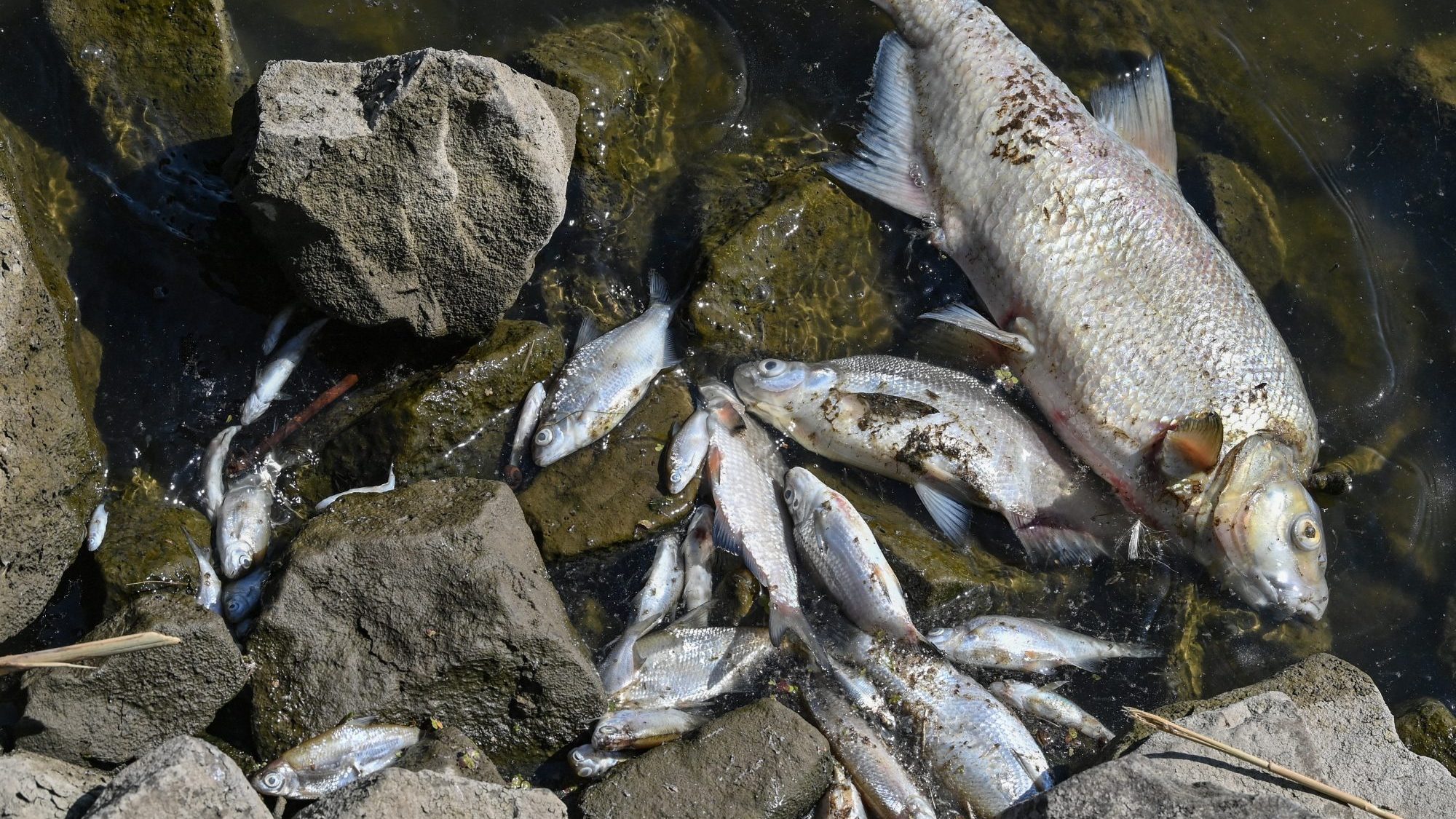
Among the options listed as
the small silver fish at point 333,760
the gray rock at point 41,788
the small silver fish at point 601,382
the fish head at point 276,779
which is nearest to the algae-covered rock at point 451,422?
the small silver fish at point 601,382

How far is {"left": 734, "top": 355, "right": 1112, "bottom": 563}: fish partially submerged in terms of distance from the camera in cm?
495

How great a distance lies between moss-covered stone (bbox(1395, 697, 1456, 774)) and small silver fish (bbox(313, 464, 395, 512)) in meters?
4.65

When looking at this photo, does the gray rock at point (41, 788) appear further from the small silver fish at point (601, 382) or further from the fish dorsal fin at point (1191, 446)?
the fish dorsal fin at point (1191, 446)

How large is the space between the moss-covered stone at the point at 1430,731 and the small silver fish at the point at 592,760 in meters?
3.51

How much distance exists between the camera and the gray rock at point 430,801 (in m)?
3.29

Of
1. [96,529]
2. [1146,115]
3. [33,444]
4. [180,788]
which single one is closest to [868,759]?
[180,788]

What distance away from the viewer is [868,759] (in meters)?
4.30

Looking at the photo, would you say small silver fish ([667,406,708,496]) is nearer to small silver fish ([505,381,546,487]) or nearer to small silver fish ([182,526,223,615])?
small silver fish ([505,381,546,487])

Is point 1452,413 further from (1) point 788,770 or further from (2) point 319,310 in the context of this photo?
(2) point 319,310

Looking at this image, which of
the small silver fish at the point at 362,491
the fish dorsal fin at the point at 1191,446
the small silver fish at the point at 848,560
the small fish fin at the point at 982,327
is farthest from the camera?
the small fish fin at the point at 982,327

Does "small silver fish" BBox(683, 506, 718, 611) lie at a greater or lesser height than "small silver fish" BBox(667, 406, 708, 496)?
lesser

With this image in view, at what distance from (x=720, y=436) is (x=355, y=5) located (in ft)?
10.1

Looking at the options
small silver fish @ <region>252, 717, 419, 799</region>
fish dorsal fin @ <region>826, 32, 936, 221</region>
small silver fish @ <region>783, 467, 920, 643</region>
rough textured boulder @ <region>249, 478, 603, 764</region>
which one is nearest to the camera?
small silver fish @ <region>252, 717, 419, 799</region>

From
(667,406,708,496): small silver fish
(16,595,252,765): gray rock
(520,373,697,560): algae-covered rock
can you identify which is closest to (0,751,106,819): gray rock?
(16,595,252,765): gray rock
